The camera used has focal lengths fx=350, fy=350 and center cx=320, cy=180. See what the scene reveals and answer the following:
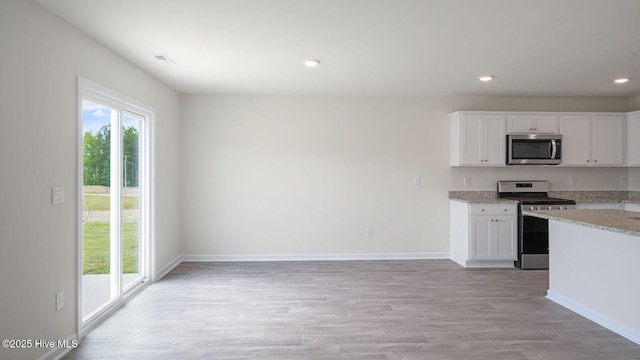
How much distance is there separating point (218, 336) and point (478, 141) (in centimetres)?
412

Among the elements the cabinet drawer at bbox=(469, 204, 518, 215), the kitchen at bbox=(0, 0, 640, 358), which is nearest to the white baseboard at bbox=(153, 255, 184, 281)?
the kitchen at bbox=(0, 0, 640, 358)

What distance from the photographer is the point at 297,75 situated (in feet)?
13.2

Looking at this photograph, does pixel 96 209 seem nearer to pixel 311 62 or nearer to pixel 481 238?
pixel 311 62

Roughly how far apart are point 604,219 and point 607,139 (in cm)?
292

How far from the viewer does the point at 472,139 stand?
491 cm

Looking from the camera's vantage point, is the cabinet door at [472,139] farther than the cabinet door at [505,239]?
Yes

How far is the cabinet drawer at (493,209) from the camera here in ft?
15.3

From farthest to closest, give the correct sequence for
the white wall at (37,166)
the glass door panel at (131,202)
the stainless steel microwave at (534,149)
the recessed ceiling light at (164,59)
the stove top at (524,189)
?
the stove top at (524,189) < the stainless steel microwave at (534,149) < the glass door panel at (131,202) < the recessed ceiling light at (164,59) < the white wall at (37,166)

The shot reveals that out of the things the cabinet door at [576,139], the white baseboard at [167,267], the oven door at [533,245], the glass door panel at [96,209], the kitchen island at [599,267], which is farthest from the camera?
the cabinet door at [576,139]

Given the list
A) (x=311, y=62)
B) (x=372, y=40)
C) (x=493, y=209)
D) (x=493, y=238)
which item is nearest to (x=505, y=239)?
(x=493, y=238)

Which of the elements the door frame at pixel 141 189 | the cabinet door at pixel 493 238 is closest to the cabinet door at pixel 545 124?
the cabinet door at pixel 493 238

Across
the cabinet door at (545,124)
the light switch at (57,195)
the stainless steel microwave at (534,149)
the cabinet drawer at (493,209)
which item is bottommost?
the cabinet drawer at (493,209)

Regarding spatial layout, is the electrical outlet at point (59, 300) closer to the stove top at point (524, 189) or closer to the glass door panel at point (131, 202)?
the glass door panel at point (131, 202)

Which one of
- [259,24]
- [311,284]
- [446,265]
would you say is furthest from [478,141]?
[259,24]
